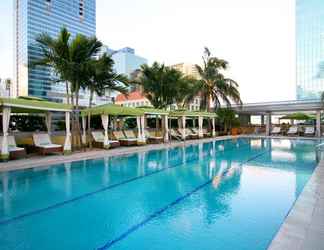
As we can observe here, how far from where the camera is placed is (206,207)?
14.2ft

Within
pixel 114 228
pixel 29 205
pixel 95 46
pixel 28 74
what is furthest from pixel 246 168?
pixel 28 74

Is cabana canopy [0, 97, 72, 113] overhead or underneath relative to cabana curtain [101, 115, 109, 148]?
overhead

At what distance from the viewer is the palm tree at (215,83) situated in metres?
21.7

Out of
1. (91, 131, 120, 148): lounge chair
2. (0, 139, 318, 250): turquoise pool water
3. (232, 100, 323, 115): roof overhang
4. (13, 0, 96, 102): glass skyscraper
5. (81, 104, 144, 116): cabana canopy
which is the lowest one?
(0, 139, 318, 250): turquoise pool water

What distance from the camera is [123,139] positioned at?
13766 millimetres

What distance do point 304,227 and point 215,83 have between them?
19.7m

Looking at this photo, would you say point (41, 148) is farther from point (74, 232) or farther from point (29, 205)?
point (74, 232)

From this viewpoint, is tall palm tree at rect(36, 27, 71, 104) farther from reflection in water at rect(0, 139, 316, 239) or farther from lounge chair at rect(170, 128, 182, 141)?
lounge chair at rect(170, 128, 182, 141)

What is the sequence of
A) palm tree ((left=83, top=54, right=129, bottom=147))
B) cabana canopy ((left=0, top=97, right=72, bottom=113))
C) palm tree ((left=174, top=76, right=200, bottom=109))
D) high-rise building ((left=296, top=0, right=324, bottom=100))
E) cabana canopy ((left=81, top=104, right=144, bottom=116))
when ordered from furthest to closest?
high-rise building ((left=296, top=0, right=324, bottom=100)) → palm tree ((left=174, top=76, right=200, bottom=109)) → palm tree ((left=83, top=54, right=129, bottom=147)) → cabana canopy ((left=81, top=104, right=144, bottom=116)) → cabana canopy ((left=0, top=97, right=72, bottom=113))

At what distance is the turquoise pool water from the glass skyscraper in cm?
2059

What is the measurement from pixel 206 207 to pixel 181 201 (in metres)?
0.57

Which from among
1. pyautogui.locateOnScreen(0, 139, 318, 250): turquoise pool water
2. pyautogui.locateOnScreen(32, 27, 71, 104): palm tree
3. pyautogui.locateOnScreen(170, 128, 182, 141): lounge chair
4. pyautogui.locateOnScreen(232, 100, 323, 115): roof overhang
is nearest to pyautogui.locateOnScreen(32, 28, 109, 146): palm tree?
pyautogui.locateOnScreen(32, 27, 71, 104): palm tree

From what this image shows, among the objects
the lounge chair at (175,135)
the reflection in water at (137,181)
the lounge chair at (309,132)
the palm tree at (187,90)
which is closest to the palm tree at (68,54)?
the reflection in water at (137,181)

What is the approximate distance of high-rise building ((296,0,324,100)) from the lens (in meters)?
51.0
